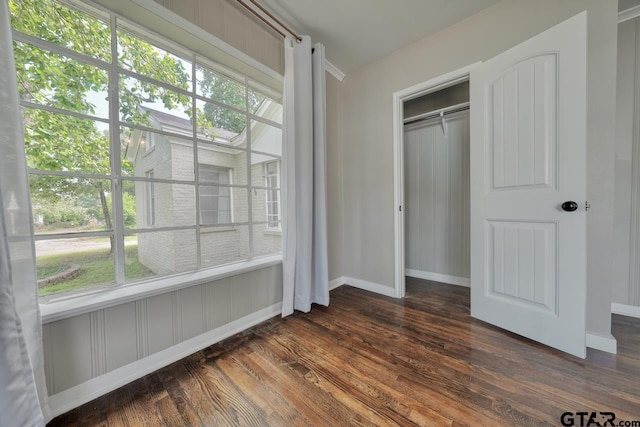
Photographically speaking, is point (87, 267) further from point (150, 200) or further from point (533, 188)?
point (533, 188)

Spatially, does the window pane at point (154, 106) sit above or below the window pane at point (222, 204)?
above

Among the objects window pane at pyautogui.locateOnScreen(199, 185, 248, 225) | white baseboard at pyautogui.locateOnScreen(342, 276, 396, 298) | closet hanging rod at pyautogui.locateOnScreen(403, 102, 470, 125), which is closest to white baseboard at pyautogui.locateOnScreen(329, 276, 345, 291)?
white baseboard at pyautogui.locateOnScreen(342, 276, 396, 298)

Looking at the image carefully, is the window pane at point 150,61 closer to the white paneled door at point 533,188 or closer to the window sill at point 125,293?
the window sill at point 125,293

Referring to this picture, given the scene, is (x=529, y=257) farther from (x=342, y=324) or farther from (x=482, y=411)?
(x=342, y=324)

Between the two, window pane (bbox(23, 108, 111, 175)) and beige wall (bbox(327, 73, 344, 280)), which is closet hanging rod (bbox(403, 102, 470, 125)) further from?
window pane (bbox(23, 108, 111, 175))

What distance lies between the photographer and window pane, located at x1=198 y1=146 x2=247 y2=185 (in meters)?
1.73

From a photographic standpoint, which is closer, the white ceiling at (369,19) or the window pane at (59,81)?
the window pane at (59,81)

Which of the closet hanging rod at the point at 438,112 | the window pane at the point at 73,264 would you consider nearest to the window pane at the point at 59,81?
the window pane at the point at 73,264

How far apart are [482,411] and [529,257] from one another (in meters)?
1.09

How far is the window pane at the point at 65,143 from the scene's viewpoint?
1.09 meters

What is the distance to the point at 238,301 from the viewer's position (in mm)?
1791

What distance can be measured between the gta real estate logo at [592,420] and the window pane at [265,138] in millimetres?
2429

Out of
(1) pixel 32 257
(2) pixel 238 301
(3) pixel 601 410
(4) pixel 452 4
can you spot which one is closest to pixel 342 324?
(2) pixel 238 301

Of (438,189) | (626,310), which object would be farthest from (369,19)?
(626,310)
